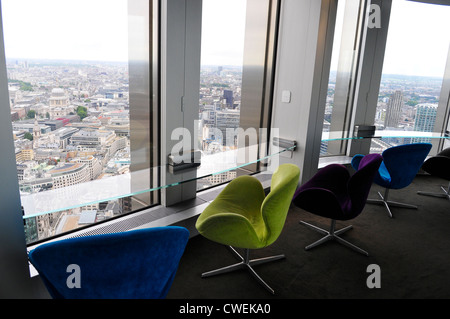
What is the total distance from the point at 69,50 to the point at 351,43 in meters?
3.50

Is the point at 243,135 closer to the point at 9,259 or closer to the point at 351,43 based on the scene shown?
the point at 351,43

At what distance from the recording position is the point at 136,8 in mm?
2473

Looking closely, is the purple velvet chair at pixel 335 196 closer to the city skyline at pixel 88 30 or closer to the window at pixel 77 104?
the window at pixel 77 104

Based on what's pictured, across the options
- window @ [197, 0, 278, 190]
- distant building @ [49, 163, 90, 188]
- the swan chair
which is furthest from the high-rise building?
distant building @ [49, 163, 90, 188]

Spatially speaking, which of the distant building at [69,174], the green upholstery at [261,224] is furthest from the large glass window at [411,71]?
the distant building at [69,174]

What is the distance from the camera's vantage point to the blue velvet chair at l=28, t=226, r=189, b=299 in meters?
1.41

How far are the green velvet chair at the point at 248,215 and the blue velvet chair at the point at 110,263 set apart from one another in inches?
22.0

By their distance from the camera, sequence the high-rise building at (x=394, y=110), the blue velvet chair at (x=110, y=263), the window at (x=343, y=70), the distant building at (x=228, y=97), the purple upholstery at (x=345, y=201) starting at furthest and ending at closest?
the high-rise building at (x=394, y=110)
the window at (x=343, y=70)
the distant building at (x=228, y=97)
the purple upholstery at (x=345, y=201)
the blue velvet chair at (x=110, y=263)

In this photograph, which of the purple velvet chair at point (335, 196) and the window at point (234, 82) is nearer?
the purple velvet chair at point (335, 196)

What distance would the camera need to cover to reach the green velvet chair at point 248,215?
7.07 feet

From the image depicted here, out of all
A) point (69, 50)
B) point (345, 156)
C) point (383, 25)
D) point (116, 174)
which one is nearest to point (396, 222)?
point (345, 156)

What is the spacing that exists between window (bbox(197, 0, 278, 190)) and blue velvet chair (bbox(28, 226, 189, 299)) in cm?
97

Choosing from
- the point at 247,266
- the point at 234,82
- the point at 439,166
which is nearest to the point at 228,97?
the point at 234,82

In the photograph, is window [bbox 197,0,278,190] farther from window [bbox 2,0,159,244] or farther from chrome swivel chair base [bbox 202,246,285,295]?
chrome swivel chair base [bbox 202,246,285,295]
